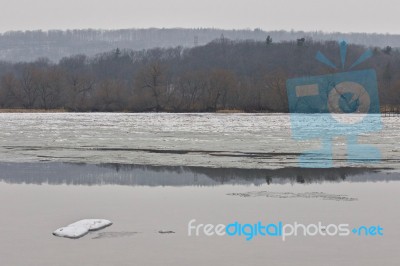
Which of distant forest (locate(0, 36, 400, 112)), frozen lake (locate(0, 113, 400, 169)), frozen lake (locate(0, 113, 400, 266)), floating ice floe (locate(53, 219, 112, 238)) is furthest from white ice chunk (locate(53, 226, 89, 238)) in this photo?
distant forest (locate(0, 36, 400, 112))

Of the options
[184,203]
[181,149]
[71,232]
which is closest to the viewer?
[71,232]

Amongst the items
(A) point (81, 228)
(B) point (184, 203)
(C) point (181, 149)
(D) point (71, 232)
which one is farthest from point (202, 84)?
(D) point (71, 232)

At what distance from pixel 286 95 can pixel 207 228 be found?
85023mm

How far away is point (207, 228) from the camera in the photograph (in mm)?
8977

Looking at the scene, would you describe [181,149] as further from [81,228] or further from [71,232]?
[71,232]

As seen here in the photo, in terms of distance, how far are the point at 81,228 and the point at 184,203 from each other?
2747 millimetres

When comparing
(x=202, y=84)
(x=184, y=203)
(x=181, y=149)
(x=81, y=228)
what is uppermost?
(x=81, y=228)

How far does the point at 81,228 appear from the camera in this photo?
8.64 meters

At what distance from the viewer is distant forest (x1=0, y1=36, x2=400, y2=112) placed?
93.5 meters

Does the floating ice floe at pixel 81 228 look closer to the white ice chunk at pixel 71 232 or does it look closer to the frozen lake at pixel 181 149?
the white ice chunk at pixel 71 232

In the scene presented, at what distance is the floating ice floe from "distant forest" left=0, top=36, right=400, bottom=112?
262 feet

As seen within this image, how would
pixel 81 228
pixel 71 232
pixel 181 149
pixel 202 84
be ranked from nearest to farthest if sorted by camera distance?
pixel 71 232, pixel 81 228, pixel 181 149, pixel 202 84

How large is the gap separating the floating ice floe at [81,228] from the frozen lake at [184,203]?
14 cm

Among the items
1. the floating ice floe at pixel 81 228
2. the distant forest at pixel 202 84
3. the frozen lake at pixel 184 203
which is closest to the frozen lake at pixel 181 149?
the frozen lake at pixel 184 203
